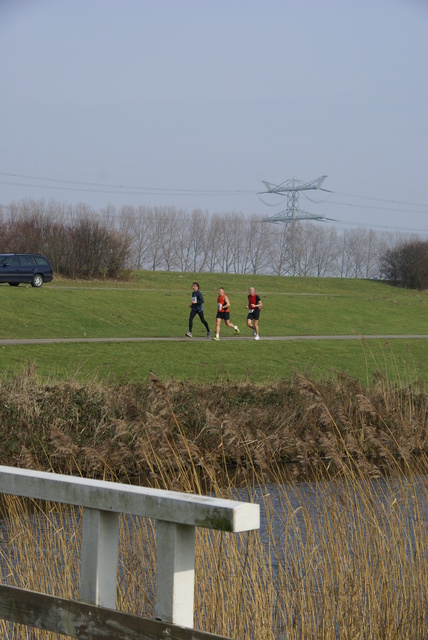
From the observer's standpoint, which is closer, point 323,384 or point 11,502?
point 11,502

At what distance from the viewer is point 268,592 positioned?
15.6ft

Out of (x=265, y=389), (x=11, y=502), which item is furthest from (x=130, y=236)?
(x=11, y=502)

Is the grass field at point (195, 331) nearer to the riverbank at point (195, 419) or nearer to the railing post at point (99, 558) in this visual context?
the riverbank at point (195, 419)

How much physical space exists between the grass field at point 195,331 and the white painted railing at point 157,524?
9705 millimetres

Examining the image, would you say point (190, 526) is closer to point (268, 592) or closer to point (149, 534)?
point (268, 592)

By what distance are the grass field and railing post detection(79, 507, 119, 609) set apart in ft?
31.9

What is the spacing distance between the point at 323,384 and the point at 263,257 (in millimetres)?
80438

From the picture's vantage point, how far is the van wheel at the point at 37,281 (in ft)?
128

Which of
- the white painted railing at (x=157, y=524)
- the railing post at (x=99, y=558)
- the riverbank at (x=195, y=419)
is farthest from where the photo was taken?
the riverbank at (x=195, y=419)

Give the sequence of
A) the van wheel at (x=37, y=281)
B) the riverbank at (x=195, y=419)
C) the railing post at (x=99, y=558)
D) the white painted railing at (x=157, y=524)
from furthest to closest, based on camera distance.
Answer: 1. the van wheel at (x=37, y=281)
2. the riverbank at (x=195, y=419)
3. the railing post at (x=99, y=558)
4. the white painted railing at (x=157, y=524)

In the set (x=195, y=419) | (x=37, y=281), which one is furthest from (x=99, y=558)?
(x=37, y=281)

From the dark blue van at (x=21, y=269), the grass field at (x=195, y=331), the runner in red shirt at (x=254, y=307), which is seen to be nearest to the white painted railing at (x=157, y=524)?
the grass field at (x=195, y=331)

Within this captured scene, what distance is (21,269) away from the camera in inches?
1524

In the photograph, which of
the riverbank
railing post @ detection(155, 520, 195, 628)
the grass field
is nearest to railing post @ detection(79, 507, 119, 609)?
Answer: railing post @ detection(155, 520, 195, 628)
